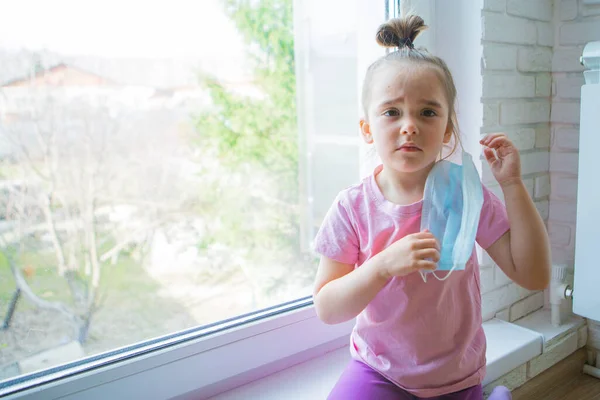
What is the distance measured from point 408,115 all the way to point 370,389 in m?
0.43

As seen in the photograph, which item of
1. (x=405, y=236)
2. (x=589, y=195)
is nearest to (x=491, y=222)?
(x=405, y=236)

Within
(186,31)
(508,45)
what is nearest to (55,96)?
(186,31)

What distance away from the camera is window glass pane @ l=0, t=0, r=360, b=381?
84cm

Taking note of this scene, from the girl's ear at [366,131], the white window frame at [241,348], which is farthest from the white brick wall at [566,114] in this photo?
the girl's ear at [366,131]

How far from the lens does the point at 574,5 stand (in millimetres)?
1272

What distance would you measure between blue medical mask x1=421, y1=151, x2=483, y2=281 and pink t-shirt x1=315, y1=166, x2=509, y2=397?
1.2 inches

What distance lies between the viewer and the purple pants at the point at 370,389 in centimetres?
81

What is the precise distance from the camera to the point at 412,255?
2.31 ft

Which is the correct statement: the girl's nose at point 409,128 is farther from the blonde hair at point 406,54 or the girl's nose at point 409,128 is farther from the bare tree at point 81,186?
the bare tree at point 81,186

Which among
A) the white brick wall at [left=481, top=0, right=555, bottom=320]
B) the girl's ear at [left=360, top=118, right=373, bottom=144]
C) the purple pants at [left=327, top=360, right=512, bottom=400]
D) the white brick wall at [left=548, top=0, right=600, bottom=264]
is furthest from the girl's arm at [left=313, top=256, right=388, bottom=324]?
the white brick wall at [left=548, top=0, right=600, bottom=264]

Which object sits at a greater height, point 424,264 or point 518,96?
point 518,96

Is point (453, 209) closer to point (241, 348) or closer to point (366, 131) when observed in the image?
point (366, 131)

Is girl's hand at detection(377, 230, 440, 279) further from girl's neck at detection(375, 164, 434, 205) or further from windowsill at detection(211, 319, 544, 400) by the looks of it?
windowsill at detection(211, 319, 544, 400)

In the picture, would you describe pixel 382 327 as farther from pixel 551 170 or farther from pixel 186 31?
pixel 551 170
